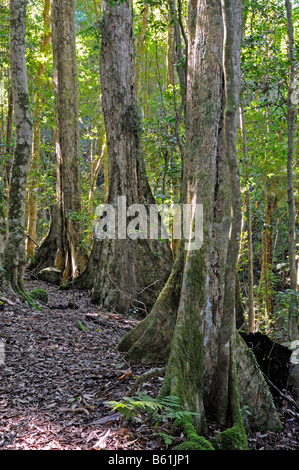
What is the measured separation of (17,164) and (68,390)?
4.33 metres

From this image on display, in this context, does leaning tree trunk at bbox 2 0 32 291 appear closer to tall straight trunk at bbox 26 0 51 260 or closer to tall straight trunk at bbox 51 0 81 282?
tall straight trunk at bbox 51 0 81 282

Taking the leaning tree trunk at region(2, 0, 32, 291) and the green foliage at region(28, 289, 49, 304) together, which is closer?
the leaning tree trunk at region(2, 0, 32, 291)

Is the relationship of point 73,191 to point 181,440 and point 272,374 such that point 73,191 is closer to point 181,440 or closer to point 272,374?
point 272,374

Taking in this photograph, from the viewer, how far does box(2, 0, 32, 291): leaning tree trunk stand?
700cm

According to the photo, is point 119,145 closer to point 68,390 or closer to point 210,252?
point 210,252

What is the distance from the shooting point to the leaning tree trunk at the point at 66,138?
34.8 ft

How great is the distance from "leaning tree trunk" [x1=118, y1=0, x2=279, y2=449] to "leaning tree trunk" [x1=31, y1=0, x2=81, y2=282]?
6598 millimetres

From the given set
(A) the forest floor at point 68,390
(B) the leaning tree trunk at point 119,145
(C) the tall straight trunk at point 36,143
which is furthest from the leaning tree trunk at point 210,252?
(C) the tall straight trunk at point 36,143

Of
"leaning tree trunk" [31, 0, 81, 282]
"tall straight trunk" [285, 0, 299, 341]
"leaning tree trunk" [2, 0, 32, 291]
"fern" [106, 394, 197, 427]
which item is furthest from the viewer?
"leaning tree trunk" [31, 0, 81, 282]

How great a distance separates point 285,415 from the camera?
4688mm

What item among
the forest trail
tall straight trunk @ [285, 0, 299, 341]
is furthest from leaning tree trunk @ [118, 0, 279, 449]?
tall straight trunk @ [285, 0, 299, 341]

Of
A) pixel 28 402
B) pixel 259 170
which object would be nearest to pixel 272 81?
pixel 259 170

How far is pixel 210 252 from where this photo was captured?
4.12 meters

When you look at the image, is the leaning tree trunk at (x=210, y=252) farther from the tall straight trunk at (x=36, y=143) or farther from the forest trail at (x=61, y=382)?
the tall straight trunk at (x=36, y=143)
